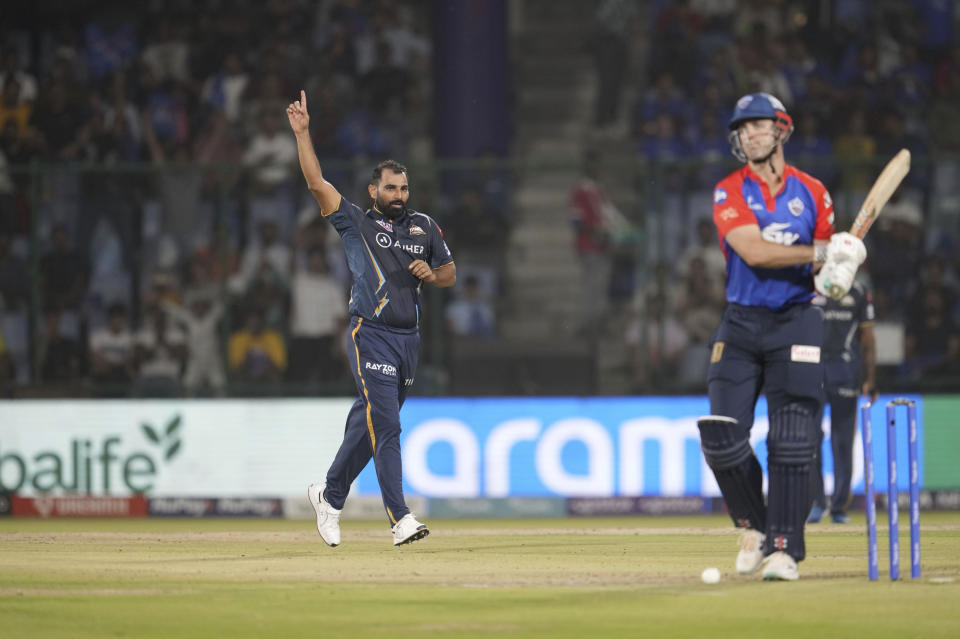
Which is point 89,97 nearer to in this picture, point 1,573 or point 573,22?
point 573,22

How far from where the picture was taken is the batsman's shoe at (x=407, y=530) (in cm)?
980

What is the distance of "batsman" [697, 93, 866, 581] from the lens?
799 cm

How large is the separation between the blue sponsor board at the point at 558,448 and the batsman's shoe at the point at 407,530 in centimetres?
571

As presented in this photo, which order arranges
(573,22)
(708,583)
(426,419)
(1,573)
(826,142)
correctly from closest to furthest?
(708,583) → (1,573) → (426,419) → (826,142) → (573,22)

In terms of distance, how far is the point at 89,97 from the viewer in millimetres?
19797

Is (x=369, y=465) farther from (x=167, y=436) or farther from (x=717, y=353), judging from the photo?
(x=717, y=353)

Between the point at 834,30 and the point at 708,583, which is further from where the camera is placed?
the point at 834,30

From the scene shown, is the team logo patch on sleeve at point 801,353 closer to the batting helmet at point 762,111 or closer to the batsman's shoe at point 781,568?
the batsman's shoe at point 781,568

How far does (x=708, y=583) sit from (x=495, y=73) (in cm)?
1318

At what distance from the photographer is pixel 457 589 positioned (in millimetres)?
7965

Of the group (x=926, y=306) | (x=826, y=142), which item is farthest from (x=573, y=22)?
(x=926, y=306)

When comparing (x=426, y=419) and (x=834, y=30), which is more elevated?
(x=834, y=30)

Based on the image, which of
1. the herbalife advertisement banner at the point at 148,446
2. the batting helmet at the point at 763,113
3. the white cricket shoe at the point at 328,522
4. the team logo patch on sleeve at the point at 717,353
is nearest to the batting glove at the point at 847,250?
the batting helmet at the point at 763,113

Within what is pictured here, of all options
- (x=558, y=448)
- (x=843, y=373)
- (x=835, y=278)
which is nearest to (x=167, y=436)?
(x=558, y=448)
